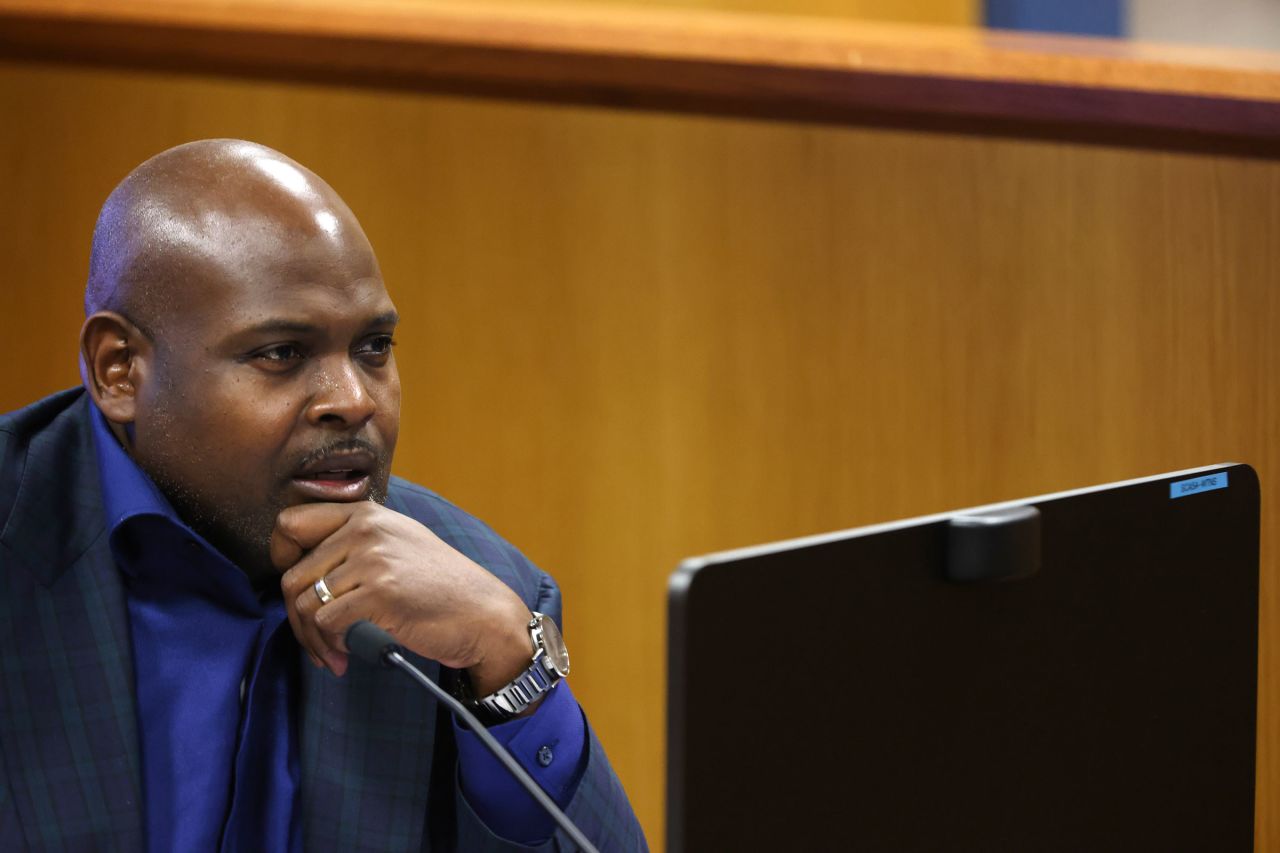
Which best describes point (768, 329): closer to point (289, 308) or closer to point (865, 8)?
point (865, 8)

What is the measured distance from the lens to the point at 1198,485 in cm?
80

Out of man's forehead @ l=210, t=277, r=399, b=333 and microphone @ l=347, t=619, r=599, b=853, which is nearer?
microphone @ l=347, t=619, r=599, b=853

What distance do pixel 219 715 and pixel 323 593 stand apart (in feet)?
0.41

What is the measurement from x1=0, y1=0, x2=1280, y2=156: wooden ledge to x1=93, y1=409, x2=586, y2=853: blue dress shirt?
686 millimetres

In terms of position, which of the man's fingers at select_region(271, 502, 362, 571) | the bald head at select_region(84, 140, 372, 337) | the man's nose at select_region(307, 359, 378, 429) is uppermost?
the bald head at select_region(84, 140, 372, 337)

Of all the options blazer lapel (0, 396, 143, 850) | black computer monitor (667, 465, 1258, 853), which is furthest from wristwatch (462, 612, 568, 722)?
black computer monitor (667, 465, 1258, 853)

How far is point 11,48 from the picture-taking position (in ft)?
5.56

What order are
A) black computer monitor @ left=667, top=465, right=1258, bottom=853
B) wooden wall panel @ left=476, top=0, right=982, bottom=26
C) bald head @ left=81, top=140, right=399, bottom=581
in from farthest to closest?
wooden wall panel @ left=476, top=0, right=982, bottom=26 < bald head @ left=81, top=140, right=399, bottom=581 < black computer monitor @ left=667, top=465, right=1258, bottom=853

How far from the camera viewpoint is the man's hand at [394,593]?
1.05 metres

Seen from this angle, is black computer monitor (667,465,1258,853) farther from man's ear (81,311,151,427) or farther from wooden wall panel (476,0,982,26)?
wooden wall panel (476,0,982,26)

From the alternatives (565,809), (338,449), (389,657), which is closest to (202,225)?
(338,449)

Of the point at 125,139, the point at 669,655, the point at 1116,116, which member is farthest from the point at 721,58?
the point at 669,655

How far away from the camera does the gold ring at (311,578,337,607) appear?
106 centimetres

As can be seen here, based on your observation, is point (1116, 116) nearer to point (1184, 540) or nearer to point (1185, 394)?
point (1185, 394)
